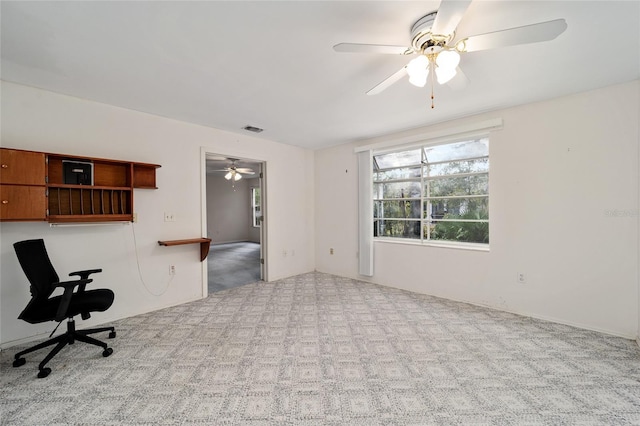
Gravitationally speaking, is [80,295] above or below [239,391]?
above

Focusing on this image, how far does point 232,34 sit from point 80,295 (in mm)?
2597

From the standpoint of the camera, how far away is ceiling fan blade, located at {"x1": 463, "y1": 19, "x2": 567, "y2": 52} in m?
1.34

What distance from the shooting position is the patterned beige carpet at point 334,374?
161cm

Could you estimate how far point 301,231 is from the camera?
520 cm

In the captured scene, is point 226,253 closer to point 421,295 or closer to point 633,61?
point 421,295

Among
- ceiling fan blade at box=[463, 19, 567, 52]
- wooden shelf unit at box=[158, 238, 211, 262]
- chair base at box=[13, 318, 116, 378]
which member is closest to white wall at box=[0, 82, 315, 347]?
wooden shelf unit at box=[158, 238, 211, 262]

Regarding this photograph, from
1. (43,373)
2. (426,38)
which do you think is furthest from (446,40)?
(43,373)

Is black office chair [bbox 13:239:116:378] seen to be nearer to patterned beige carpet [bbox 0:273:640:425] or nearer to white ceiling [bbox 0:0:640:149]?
patterned beige carpet [bbox 0:273:640:425]

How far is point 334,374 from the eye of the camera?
1.99m

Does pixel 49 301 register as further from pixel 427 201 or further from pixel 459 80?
pixel 427 201

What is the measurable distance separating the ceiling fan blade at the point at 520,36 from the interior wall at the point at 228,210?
8988 mm

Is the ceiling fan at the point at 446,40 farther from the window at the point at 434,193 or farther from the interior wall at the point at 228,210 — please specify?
the interior wall at the point at 228,210

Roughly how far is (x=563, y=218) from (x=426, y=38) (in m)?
2.57

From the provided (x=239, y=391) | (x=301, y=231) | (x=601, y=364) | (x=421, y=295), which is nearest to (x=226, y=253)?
(x=301, y=231)
